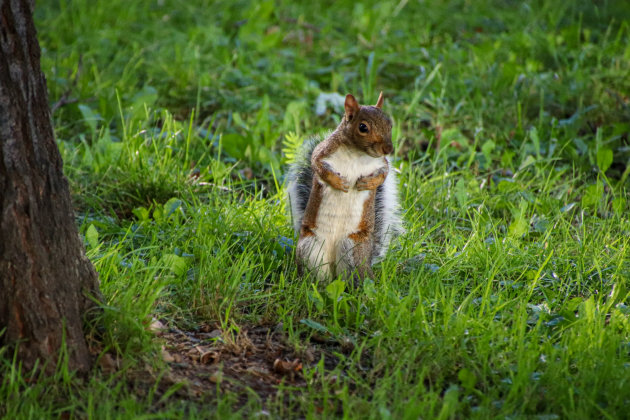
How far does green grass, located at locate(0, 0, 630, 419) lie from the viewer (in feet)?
7.75

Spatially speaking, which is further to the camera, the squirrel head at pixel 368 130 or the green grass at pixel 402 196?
the squirrel head at pixel 368 130

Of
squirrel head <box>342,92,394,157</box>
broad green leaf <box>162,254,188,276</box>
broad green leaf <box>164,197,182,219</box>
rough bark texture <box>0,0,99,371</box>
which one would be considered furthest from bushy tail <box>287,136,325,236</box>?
rough bark texture <box>0,0,99,371</box>

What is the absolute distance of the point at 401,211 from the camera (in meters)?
3.58

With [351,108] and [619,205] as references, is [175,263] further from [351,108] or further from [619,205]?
[619,205]

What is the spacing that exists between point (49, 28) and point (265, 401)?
419cm

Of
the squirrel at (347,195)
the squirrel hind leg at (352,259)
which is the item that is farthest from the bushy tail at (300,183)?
the squirrel hind leg at (352,259)

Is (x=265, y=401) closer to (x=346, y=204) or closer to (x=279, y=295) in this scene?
(x=279, y=295)

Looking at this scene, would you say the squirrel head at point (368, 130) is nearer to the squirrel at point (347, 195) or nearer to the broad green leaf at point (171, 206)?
the squirrel at point (347, 195)

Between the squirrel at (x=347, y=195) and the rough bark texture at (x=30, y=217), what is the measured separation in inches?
37.9

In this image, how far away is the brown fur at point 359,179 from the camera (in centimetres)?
281

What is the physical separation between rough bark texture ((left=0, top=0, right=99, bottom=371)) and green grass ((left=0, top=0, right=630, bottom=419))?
0.40 ft

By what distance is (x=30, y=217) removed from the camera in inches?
85.5

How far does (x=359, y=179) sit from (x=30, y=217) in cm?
120

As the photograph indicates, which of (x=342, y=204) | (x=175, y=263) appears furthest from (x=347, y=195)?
(x=175, y=263)
